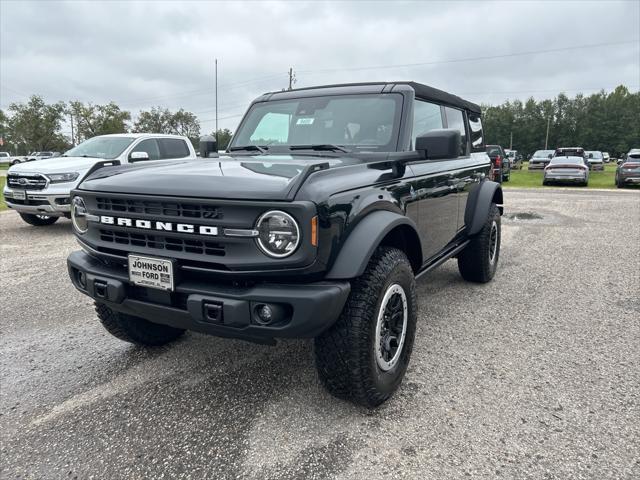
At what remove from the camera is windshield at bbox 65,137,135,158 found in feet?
28.0

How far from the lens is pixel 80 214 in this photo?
274 cm

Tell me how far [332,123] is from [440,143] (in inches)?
36.1

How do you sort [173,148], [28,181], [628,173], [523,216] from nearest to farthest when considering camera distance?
1. [28,181]
2. [173,148]
3. [523,216]
4. [628,173]

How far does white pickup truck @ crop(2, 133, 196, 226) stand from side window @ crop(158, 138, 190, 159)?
0.20ft

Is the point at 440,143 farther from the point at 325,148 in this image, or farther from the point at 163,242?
the point at 163,242

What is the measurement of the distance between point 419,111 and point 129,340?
2725mm

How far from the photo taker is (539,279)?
524 centimetres

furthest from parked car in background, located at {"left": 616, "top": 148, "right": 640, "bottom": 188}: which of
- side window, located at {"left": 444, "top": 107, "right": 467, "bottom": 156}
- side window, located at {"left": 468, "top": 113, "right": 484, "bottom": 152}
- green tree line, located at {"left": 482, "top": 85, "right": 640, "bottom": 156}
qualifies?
green tree line, located at {"left": 482, "top": 85, "right": 640, "bottom": 156}

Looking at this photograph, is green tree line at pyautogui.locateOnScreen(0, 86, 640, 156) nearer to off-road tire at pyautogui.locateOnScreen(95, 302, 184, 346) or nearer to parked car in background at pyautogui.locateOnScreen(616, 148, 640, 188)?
parked car in background at pyautogui.locateOnScreen(616, 148, 640, 188)

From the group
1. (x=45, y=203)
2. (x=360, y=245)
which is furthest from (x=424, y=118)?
(x=45, y=203)

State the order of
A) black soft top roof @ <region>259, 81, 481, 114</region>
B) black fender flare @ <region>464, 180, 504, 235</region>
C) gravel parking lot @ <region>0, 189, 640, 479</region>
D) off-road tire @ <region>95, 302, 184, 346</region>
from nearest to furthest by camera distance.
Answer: gravel parking lot @ <region>0, 189, 640, 479</region>, off-road tire @ <region>95, 302, 184, 346</region>, black soft top roof @ <region>259, 81, 481, 114</region>, black fender flare @ <region>464, 180, 504, 235</region>

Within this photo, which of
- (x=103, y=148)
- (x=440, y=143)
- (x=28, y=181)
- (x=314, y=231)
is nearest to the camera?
(x=314, y=231)

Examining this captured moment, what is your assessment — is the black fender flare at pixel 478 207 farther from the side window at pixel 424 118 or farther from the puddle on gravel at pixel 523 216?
the puddle on gravel at pixel 523 216

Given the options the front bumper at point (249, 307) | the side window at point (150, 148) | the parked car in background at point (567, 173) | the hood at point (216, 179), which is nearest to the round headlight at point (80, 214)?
the hood at point (216, 179)
